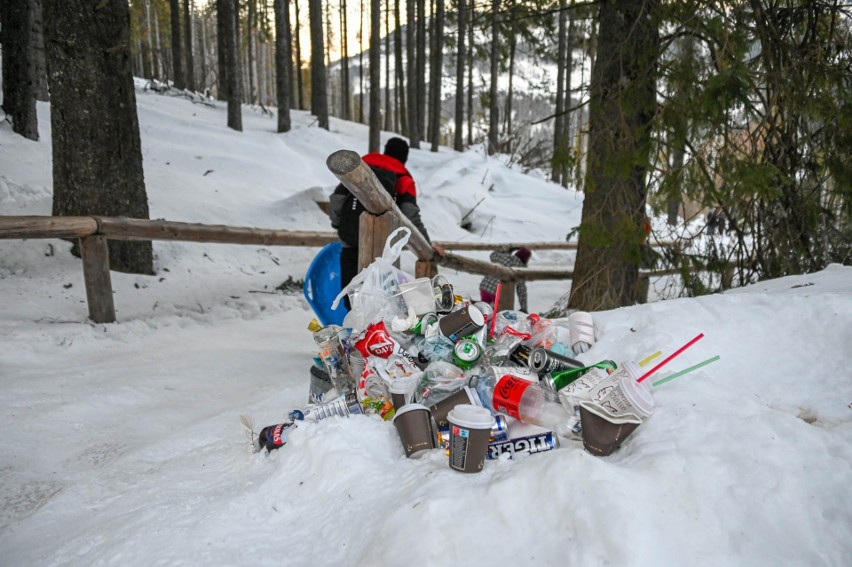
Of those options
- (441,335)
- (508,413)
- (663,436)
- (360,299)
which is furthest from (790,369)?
(360,299)

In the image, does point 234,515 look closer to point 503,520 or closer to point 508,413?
point 503,520

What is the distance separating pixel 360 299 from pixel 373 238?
625 mm

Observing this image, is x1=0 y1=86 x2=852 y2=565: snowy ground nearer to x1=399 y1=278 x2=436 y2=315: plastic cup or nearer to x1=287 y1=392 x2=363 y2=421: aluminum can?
x1=287 y1=392 x2=363 y2=421: aluminum can

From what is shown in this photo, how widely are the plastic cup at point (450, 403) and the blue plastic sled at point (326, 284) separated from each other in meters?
1.94

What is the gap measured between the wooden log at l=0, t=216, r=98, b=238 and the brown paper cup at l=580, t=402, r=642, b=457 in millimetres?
4060

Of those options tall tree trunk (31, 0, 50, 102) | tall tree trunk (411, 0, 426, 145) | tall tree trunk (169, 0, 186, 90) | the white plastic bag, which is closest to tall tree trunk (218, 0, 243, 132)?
tall tree trunk (169, 0, 186, 90)

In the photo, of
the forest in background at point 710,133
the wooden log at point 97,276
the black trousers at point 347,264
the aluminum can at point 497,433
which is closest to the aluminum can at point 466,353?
the aluminum can at point 497,433

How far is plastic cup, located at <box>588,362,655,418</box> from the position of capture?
186 cm

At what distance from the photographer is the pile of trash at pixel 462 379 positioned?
1.87 meters

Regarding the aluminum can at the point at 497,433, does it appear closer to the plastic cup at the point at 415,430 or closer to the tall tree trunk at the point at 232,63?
the plastic cup at the point at 415,430

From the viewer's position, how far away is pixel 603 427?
1.83 m

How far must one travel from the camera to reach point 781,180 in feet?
13.7

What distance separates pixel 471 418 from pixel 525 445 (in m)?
0.26

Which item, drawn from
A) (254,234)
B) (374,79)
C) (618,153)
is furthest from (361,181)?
(374,79)
